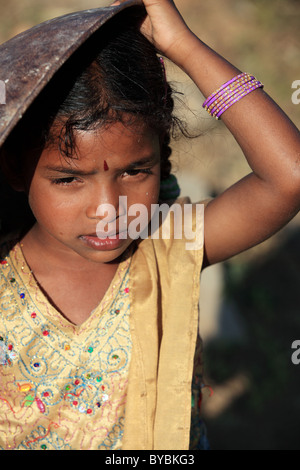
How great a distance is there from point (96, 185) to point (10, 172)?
29cm

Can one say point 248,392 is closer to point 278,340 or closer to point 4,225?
point 278,340

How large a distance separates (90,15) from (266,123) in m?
0.47

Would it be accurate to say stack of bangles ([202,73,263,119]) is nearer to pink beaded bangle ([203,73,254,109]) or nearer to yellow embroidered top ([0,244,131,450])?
pink beaded bangle ([203,73,254,109])

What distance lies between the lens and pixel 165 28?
53.1 inches

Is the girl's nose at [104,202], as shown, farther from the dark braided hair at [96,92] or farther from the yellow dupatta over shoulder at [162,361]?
the yellow dupatta over shoulder at [162,361]

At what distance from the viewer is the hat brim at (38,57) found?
110cm

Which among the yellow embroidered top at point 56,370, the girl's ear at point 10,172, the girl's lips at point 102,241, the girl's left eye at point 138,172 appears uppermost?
the girl's ear at point 10,172

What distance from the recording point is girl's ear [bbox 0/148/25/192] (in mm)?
1446

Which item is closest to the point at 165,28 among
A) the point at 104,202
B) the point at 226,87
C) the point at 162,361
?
the point at 226,87

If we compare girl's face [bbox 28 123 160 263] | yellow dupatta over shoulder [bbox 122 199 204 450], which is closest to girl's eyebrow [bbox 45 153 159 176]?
girl's face [bbox 28 123 160 263]

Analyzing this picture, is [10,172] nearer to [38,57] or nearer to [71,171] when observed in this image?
[71,171]

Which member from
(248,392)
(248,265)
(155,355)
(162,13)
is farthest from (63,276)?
(248,265)

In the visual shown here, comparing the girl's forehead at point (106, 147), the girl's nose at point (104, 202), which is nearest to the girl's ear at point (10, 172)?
the girl's forehead at point (106, 147)

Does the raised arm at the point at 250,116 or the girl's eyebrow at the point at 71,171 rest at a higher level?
the raised arm at the point at 250,116
